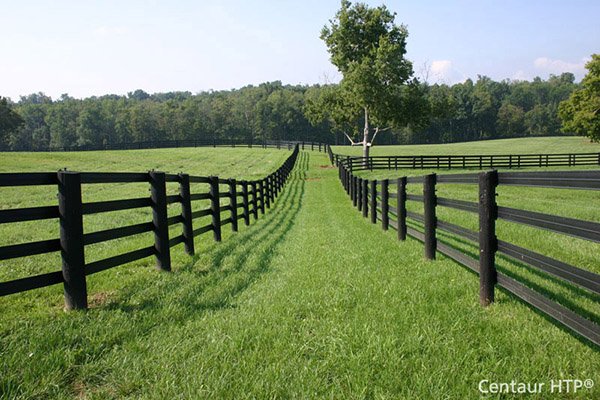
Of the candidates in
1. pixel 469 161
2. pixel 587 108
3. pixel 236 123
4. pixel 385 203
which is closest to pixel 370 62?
pixel 469 161

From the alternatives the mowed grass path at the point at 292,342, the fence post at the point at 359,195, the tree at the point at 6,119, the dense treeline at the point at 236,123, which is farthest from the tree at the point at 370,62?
the dense treeline at the point at 236,123

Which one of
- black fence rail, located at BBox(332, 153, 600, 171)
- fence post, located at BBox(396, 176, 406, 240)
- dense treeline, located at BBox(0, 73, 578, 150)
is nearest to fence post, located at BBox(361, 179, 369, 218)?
fence post, located at BBox(396, 176, 406, 240)

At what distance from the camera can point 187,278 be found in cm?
622

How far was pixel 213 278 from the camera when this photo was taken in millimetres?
6203

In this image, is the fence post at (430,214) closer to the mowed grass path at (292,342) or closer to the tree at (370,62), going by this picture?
the mowed grass path at (292,342)

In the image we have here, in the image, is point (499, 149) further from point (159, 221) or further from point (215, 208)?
point (159, 221)

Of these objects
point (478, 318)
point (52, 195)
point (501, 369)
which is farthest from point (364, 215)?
point (52, 195)

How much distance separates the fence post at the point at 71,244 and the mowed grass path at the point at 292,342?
0.27 metres

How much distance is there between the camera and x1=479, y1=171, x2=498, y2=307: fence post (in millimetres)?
4672

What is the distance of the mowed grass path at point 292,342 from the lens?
3.02 m

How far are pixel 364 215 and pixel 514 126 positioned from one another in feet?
475

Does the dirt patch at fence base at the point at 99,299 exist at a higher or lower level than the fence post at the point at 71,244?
lower

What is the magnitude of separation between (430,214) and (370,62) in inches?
1492

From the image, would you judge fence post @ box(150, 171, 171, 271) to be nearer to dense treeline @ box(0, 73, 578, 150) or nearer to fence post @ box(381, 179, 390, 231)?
fence post @ box(381, 179, 390, 231)
